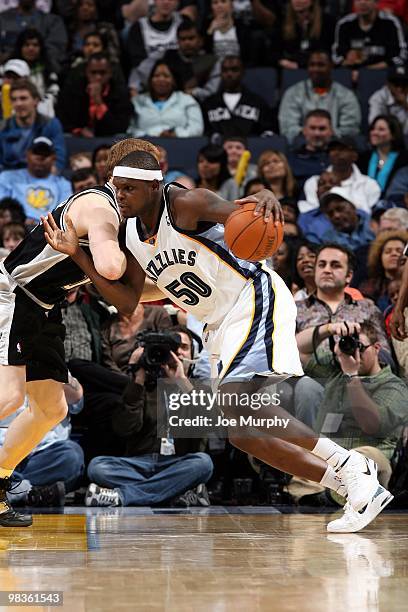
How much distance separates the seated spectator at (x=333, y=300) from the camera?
747 centimetres

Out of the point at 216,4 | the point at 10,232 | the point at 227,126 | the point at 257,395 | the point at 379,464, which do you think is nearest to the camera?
the point at 257,395

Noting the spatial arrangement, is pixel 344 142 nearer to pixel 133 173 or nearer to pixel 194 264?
pixel 194 264

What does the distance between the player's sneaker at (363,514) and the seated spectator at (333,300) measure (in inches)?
86.8

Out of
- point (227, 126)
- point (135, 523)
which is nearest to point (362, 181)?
point (227, 126)

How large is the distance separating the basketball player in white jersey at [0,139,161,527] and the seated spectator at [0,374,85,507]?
3.00 ft

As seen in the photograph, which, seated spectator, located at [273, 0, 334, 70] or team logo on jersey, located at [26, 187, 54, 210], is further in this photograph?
seated spectator, located at [273, 0, 334, 70]

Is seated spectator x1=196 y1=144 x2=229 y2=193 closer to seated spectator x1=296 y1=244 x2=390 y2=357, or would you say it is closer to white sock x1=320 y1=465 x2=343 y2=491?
seated spectator x1=296 y1=244 x2=390 y2=357

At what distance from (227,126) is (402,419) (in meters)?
5.06

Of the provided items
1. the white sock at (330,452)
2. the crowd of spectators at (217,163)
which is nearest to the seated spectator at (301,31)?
the crowd of spectators at (217,163)

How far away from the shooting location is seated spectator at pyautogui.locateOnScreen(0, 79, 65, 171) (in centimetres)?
1021

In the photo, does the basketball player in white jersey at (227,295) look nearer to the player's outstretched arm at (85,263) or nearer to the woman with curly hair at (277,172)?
the player's outstretched arm at (85,263)

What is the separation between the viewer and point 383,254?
8.39 metres

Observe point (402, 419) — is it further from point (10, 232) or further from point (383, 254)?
point (10, 232)

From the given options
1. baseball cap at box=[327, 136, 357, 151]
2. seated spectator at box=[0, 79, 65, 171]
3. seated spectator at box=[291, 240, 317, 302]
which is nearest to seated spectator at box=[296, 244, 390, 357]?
seated spectator at box=[291, 240, 317, 302]
